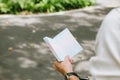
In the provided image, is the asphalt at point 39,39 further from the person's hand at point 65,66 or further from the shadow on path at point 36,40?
the person's hand at point 65,66

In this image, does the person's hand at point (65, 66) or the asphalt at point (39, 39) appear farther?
the asphalt at point (39, 39)

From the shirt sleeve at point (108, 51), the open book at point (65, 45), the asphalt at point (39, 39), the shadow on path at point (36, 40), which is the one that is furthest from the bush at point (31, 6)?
the shirt sleeve at point (108, 51)

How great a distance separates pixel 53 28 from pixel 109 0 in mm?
3380

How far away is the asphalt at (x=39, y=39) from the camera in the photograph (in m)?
5.85

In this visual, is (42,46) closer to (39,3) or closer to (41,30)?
(41,30)

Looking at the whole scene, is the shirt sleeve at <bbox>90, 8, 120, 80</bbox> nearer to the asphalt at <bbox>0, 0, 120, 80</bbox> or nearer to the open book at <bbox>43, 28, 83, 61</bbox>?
the open book at <bbox>43, 28, 83, 61</bbox>

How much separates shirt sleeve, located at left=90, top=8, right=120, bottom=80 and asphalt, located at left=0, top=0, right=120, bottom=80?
4032 millimetres

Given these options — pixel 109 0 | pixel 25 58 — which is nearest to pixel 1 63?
pixel 25 58

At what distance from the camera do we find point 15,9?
912cm

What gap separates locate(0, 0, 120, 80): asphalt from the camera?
585 centimetres

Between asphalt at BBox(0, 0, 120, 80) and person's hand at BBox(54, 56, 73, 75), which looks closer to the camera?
person's hand at BBox(54, 56, 73, 75)

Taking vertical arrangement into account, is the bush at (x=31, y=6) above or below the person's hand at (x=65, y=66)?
above

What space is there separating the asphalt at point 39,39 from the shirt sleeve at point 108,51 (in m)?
4.03

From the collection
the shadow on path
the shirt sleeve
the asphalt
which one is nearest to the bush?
the asphalt
